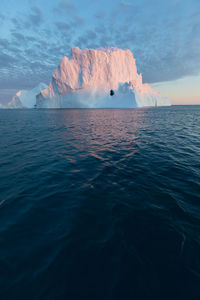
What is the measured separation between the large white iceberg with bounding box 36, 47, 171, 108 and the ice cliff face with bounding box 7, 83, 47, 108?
237ft

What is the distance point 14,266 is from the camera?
2.79 meters

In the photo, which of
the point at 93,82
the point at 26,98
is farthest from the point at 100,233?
the point at 26,98

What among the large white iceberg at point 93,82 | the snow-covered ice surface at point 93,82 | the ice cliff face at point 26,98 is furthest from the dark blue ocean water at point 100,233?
the ice cliff face at point 26,98

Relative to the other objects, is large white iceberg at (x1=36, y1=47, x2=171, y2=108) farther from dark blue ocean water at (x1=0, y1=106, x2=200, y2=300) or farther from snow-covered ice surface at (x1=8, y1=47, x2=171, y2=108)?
dark blue ocean water at (x1=0, y1=106, x2=200, y2=300)

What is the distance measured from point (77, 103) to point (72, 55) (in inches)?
1296

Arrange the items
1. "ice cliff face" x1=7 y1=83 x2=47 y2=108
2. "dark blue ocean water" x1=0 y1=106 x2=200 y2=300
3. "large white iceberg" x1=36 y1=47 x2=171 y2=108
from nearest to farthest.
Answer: "dark blue ocean water" x1=0 y1=106 x2=200 y2=300, "large white iceberg" x1=36 y1=47 x2=171 y2=108, "ice cliff face" x1=7 y1=83 x2=47 y2=108

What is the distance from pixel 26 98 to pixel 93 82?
121 meters

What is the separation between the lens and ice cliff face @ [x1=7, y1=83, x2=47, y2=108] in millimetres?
168775

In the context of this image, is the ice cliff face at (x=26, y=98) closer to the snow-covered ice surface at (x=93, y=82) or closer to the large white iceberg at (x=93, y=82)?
the snow-covered ice surface at (x=93, y=82)

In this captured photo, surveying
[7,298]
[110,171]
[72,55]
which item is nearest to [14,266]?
[7,298]

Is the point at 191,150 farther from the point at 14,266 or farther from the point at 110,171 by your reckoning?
the point at 14,266

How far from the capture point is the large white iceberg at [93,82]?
9362 centimetres

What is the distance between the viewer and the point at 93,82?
9850 centimetres

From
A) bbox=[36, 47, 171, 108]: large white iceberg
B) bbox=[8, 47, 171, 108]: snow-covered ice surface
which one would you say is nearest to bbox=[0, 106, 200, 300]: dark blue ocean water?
bbox=[36, 47, 171, 108]: large white iceberg
